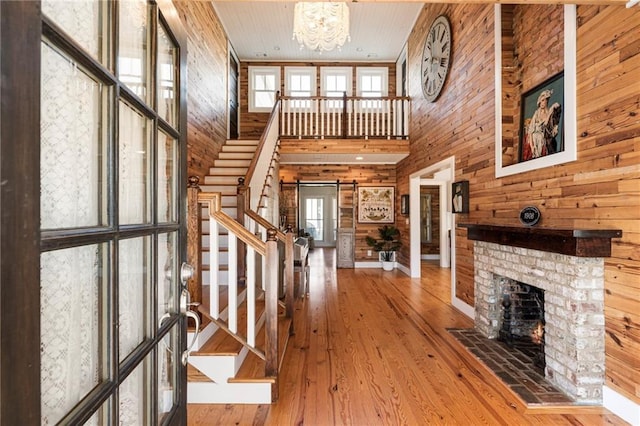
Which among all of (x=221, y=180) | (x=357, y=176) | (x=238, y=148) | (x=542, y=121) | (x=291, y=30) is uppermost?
(x=291, y=30)

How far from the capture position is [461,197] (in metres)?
4.13

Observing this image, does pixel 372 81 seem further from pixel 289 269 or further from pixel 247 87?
pixel 289 269

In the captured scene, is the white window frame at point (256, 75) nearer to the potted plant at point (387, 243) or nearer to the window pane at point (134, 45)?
the potted plant at point (387, 243)

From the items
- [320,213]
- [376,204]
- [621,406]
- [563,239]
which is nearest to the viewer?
[621,406]

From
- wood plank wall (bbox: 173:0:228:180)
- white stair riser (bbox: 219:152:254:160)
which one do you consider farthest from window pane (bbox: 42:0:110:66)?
white stair riser (bbox: 219:152:254:160)

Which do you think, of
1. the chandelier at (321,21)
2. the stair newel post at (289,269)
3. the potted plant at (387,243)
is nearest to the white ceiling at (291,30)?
the chandelier at (321,21)

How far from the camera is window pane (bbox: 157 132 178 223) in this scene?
103cm

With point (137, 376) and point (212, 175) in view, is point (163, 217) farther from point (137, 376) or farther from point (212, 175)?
point (212, 175)

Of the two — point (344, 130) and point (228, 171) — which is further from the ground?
point (344, 130)

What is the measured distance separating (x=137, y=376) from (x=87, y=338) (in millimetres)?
→ 234

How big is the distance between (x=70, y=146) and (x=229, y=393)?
7.09 feet

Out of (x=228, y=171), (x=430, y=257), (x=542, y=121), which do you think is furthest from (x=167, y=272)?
(x=430, y=257)

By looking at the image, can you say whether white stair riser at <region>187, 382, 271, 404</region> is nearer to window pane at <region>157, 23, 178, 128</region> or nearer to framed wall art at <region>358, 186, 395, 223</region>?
window pane at <region>157, 23, 178, 128</region>

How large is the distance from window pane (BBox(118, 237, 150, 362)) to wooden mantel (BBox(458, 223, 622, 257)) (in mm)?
2468
